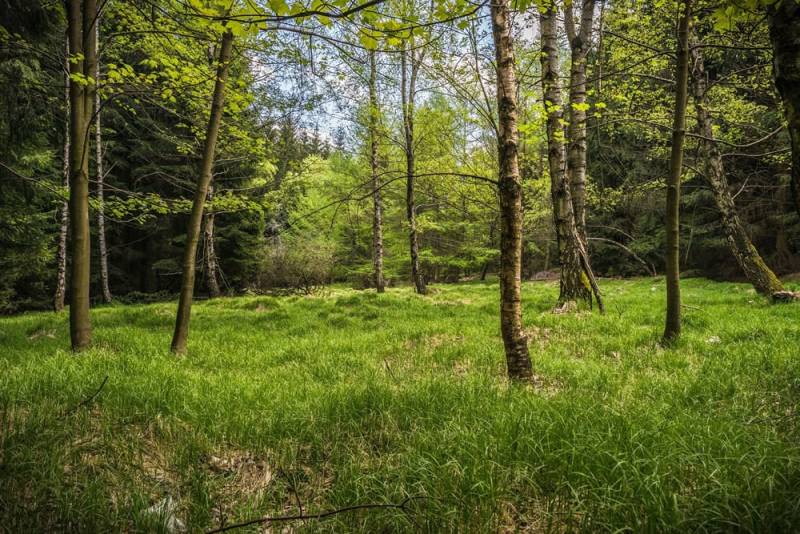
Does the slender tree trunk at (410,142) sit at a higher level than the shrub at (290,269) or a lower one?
higher

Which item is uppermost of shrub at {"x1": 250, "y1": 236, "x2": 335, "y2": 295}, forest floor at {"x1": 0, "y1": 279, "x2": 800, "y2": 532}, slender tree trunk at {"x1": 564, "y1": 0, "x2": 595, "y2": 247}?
slender tree trunk at {"x1": 564, "y1": 0, "x2": 595, "y2": 247}

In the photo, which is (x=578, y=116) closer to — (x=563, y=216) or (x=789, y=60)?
(x=563, y=216)

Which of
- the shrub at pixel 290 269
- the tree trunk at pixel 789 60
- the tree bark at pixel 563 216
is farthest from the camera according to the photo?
the shrub at pixel 290 269

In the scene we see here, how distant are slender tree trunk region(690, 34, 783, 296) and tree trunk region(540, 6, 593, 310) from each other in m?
3.16

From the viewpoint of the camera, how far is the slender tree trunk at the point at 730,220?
8414mm

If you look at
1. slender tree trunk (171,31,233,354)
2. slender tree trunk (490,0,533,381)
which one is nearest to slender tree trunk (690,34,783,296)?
slender tree trunk (490,0,533,381)

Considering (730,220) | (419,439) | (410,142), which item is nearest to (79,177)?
(419,439)

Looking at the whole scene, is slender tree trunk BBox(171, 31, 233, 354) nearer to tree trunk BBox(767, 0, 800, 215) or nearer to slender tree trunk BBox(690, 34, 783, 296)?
tree trunk BBox(767, 0, 800, 215)

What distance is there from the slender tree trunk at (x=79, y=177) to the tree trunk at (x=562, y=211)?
814 centimetres

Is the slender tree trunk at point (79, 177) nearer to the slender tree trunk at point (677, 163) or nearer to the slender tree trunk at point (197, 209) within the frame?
the slender tree trunk at point (197, 209)

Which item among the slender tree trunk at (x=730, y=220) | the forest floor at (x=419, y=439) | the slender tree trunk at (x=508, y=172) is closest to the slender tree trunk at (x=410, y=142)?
the slender tree trunk at (x=730, y=220)

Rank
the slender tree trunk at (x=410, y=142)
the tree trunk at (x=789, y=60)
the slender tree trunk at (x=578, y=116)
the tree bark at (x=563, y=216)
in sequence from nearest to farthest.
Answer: the tree trunk at (x=789, y=60) → the tree bark at (x=563, y=216) → the slender tree trunk at (x=578, y=116) → the slender tree trunk at (x=410, y=142)

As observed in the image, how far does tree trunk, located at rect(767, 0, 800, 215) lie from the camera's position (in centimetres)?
173

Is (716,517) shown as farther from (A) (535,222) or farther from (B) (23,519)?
(A) (535,222)
